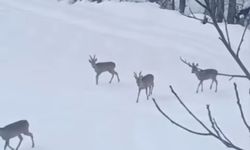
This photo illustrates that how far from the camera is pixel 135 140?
404 inches

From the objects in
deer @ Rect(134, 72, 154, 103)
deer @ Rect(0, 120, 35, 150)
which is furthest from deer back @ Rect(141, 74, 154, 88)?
deer @ Rect(0, 120, 35, 150)

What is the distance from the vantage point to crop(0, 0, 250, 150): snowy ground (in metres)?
10.6

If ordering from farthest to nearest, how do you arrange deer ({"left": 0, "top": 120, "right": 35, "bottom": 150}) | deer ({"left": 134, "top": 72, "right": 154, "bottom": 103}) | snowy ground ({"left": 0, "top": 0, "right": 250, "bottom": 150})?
1. deer ({"left": 134, "top": 72, "right": 154, "bottom": 103})
2. snowy ground ({"left": 0, "top": 0, "right": 250, "bottom": 150})
3. deer ({"left": 0, "top": 120, "right": 35, "bottom": 150})

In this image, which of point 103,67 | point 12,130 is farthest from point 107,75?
point 12,130

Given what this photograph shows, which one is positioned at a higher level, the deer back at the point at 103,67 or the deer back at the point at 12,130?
the deer back at the point at 103,67

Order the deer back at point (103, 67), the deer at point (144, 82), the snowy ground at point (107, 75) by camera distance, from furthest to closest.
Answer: the deer back at point (103, 67), the deer at point (144, 82), the snowy ground at point (107, 75)

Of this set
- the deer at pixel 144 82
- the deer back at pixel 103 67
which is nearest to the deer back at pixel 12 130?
the deer at pixel 144 82

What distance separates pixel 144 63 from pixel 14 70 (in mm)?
3856

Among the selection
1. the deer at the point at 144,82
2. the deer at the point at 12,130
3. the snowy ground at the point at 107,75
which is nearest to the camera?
the deer at the point at 12,130

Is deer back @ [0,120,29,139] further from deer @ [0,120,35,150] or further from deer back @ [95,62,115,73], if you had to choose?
deer back @ [95,62,115,73]

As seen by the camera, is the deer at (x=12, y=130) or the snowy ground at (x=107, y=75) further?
the snowy ground at (x=107, y=75)

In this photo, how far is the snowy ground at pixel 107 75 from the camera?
10.6 metres

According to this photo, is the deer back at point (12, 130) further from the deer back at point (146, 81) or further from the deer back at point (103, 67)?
the deer back at point (103, 67)

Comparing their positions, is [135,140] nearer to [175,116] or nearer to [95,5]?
[175,116]
